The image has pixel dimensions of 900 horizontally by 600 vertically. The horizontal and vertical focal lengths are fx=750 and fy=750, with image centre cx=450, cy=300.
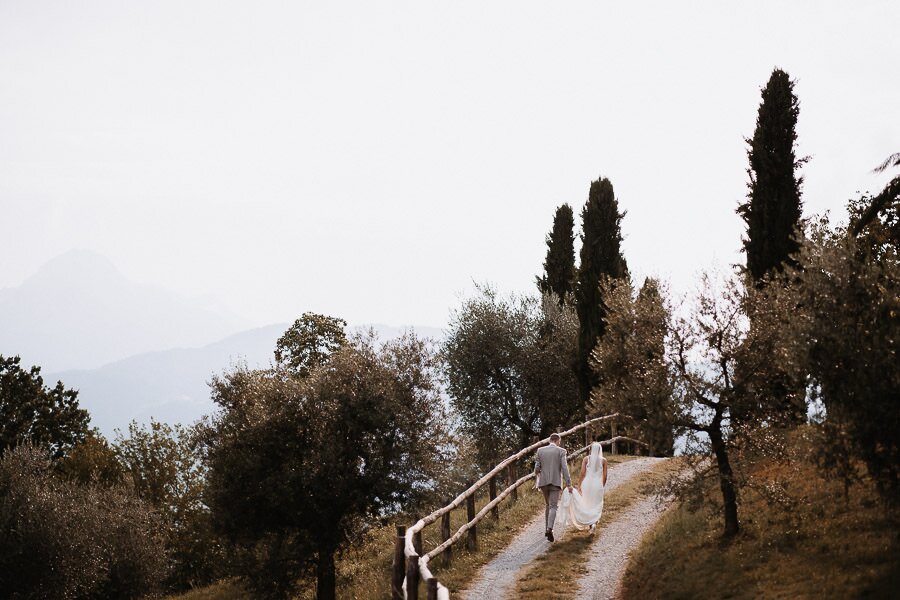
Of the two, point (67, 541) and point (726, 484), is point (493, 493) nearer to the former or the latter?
point (726, 484)

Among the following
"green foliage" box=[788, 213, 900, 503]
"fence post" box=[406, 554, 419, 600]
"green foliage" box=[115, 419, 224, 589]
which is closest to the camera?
"fence post" box=[406, 554, 419, 600]

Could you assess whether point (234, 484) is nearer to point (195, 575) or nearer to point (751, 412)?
point (751, 412)

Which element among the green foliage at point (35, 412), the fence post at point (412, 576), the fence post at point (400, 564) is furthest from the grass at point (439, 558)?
the green foliage at point (35, 412)

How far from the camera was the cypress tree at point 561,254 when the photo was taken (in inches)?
2077

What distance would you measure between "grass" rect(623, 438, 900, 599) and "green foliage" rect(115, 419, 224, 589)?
32267 millimetres

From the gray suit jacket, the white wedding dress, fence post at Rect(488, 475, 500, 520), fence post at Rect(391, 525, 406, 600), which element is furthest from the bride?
fence post at Rect(391, 525, 406, 600)

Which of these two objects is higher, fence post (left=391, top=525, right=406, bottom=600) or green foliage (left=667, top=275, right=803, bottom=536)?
green foliage (left=667, top=275, right=803, bottom=536)

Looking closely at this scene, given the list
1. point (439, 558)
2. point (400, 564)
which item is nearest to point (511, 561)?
point (439, 558)

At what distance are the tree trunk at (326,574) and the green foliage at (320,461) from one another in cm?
3

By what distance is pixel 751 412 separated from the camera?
16047 mm

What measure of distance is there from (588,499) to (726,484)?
4.46 meters

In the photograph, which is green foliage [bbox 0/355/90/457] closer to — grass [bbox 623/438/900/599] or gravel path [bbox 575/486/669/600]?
gravel path [bbox 575/486/669/600]

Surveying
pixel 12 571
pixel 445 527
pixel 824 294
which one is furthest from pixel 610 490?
pixel 12 571

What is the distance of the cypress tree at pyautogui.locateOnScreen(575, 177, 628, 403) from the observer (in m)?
39.4
